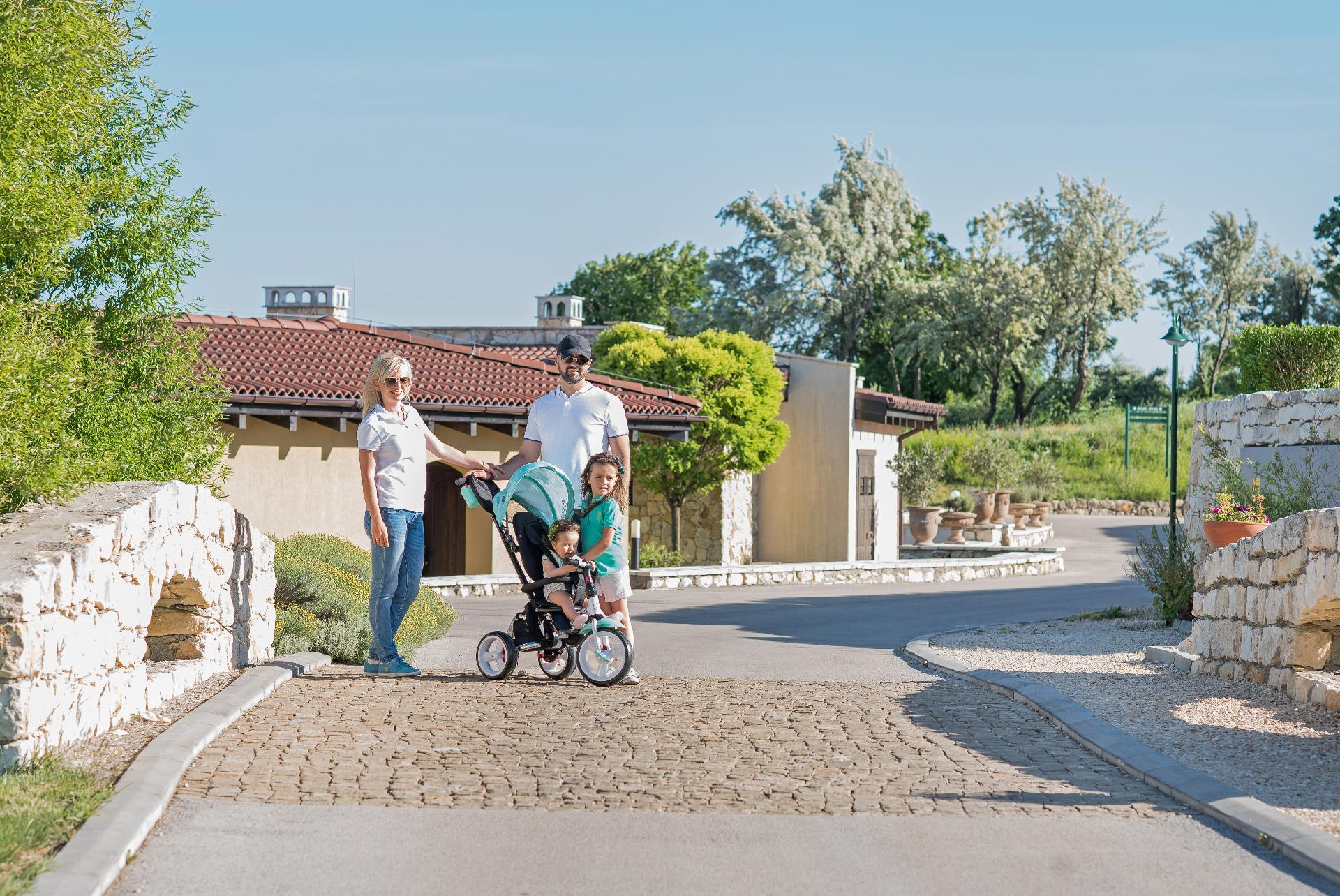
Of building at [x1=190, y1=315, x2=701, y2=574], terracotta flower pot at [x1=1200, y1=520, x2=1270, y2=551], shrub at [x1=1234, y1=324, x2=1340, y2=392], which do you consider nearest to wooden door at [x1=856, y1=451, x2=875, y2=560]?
building at [x1=190, y1=315, x2=701, y2=574]

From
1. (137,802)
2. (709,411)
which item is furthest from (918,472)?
(137,802)

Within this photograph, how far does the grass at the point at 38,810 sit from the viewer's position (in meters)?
4.57

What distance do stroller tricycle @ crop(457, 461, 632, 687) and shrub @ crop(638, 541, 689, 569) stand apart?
56.3 feet

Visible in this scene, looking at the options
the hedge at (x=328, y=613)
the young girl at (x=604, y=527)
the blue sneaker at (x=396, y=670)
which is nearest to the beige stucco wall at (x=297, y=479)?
the hedge at (x=328, y=613)

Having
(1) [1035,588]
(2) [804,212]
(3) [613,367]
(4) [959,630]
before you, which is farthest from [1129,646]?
(2) [804,212]

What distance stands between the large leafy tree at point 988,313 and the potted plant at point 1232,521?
43479mm

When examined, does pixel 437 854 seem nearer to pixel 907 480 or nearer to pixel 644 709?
pixel 644 709

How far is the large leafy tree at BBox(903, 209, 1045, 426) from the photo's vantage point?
184 ft

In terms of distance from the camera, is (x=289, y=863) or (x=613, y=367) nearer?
(x=289, y=863)

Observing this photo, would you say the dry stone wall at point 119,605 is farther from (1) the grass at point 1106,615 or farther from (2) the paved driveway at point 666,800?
→ (1) the grass at point 1106,615

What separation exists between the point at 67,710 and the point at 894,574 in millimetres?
21760

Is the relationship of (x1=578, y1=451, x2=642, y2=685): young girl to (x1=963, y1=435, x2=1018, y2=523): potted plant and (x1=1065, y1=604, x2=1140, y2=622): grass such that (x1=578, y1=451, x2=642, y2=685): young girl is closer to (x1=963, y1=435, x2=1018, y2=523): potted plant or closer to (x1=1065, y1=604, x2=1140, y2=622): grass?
(x1=1065, y1=604, x2=1140, y2=622): grass

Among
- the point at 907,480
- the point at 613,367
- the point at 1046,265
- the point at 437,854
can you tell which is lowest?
the point at 437,854

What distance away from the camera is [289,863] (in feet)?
16.5
